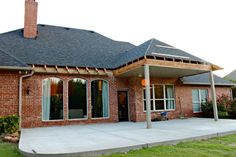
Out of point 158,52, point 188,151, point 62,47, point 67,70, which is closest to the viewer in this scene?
point 188,151

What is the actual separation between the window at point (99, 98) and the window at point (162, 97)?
2870 mm

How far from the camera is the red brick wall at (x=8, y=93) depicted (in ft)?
33.8

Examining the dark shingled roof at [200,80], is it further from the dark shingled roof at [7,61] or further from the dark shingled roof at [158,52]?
the dark shingled roof at [7,61]

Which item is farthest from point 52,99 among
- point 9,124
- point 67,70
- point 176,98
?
point 176,98

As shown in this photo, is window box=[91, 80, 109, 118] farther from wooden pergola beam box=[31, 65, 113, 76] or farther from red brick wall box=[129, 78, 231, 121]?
red brick wall box=[129, 78, 231, 121]

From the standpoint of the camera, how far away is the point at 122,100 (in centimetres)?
1462

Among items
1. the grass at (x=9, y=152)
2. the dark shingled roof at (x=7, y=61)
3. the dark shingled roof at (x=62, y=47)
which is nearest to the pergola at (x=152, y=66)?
the dark shingled roof at (x=62, y=47)

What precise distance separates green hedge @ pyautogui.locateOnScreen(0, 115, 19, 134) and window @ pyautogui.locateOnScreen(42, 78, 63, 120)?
104 inches

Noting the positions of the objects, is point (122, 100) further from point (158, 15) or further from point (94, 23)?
point (94, 23)

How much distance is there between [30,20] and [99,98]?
23.8 ft

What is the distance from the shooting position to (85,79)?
1331 cm

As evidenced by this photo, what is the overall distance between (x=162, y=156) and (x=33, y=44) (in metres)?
11.7

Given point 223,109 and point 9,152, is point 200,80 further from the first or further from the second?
point 9,152

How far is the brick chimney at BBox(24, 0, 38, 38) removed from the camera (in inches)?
569
